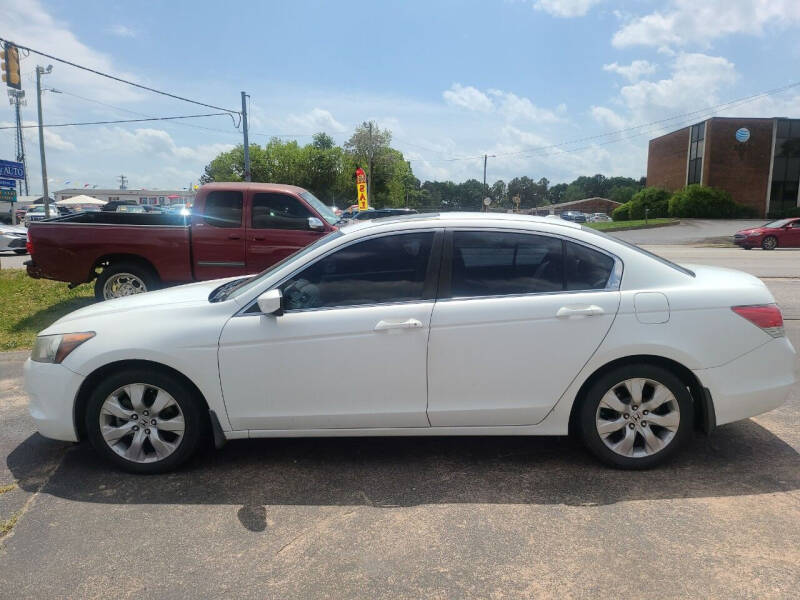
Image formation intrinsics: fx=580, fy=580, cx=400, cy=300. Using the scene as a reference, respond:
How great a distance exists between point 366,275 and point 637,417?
188cm

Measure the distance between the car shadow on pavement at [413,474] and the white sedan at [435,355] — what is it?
0.67ft

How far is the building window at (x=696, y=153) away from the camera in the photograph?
46.7m

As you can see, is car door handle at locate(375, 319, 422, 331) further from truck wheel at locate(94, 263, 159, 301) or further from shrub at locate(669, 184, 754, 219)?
shrub at locate(669, 184, 754, 219)

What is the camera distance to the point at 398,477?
3.62 metres

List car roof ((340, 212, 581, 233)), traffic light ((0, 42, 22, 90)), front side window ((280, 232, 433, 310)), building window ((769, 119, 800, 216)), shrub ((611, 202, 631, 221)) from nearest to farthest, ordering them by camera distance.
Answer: front side window ((280, 232, 433, 310)) < car roof ((340, 212, 581, 233)) < traffic light ((0, 42, 22, 90)) < building window ((769, 119, 800, 216)) < shrub ((611, 202, 631, 221))

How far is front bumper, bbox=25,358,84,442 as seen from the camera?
3.58m

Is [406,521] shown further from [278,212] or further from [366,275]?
[278,212]

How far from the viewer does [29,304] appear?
9305mm

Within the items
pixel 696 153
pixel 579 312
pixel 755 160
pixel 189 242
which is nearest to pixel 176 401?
pixel 579 312

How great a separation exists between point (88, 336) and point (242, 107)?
1105 inches

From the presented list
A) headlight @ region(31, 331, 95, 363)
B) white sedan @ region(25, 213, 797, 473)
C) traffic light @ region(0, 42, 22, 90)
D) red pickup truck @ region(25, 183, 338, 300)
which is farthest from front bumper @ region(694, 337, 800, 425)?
traffic light @ region(0, 42, 22, 90)

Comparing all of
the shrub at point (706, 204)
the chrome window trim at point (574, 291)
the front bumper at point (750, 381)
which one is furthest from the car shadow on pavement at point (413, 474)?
the shrub at point (706, 204)

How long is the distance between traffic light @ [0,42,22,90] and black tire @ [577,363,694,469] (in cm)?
1754

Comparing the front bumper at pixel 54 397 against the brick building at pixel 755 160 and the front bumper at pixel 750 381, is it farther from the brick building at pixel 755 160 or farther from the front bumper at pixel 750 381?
the brick building at pixel 755 160
